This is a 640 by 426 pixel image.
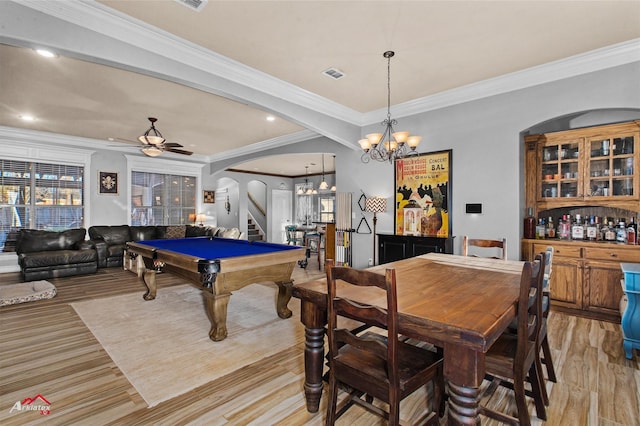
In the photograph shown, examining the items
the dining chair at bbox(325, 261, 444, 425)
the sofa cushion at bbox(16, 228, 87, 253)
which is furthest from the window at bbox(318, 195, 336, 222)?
the dining chair at bbox(325, 261, 444, 425)

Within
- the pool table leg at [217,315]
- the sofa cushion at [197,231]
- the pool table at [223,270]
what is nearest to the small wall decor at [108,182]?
the sofa cushion at [197,231]

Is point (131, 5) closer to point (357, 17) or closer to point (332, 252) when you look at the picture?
point (357, 17)

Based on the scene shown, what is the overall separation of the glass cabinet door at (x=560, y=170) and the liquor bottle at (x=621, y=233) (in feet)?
1.91

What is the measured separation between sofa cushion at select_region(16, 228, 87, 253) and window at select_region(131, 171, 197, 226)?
69.7 inches

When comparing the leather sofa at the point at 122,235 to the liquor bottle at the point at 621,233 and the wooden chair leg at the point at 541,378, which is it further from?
the liquor bottle at the point at 621,233

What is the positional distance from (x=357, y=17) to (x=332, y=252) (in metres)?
4.44

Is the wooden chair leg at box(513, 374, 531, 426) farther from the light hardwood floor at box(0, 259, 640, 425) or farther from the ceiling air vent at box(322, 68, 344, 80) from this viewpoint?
the ceiling air vent at box(322, 68, 344, 80)

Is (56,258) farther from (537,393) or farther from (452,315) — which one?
(537,393)

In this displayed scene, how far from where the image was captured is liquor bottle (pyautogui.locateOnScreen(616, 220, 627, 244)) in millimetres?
3628

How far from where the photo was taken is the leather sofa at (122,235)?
21.3ft

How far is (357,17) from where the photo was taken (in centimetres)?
266

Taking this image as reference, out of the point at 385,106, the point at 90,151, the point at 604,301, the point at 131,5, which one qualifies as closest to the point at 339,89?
the point at 385,106

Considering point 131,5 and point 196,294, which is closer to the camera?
point 131,5

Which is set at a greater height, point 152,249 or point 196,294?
point 152,249
